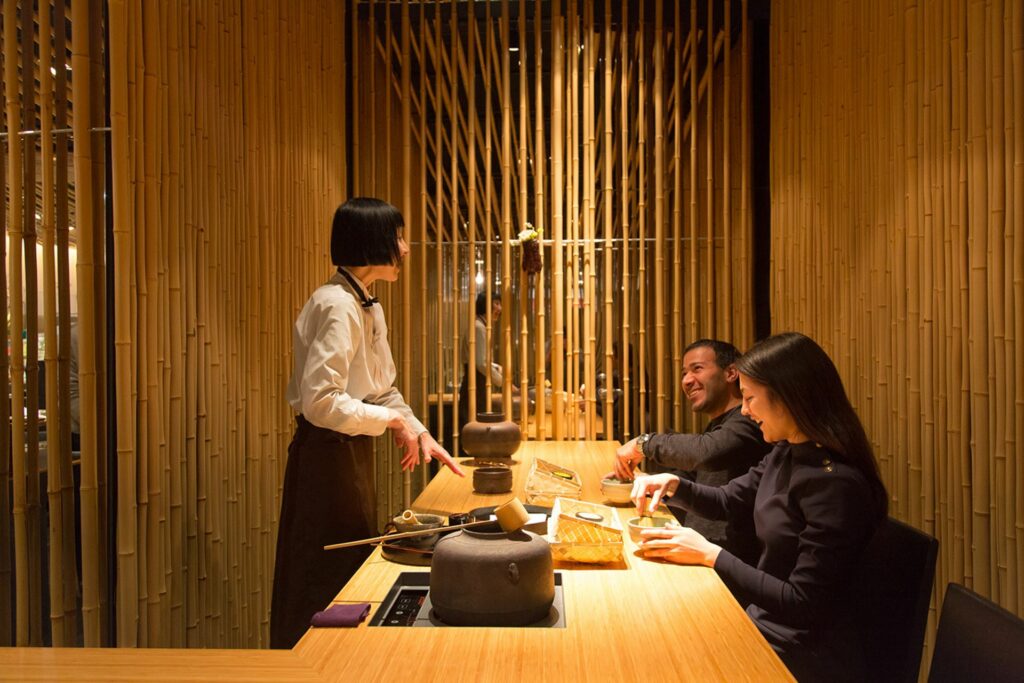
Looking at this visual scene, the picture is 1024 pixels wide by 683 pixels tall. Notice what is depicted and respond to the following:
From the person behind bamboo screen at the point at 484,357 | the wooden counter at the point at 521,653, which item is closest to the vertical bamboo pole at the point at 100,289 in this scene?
the wooden counter at the point at 521,653

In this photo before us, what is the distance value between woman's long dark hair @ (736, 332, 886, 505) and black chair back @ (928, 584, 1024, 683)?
1.18 ft

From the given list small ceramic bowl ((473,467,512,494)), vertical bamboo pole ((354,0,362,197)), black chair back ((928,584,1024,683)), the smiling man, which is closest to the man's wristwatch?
the smiling man

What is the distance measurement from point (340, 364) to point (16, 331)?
752mm

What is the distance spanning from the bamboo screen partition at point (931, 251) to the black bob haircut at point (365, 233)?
169 cm

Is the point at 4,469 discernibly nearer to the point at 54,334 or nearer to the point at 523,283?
the point at 54,334

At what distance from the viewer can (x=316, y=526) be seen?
2.10 m

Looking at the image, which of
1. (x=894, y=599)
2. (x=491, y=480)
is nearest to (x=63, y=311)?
(x=491, y=480)

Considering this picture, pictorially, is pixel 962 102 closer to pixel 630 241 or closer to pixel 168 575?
pixel 630 241

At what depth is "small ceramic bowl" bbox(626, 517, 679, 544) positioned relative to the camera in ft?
5.65

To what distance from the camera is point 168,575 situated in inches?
77.4

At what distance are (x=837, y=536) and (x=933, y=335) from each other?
45.1 inches

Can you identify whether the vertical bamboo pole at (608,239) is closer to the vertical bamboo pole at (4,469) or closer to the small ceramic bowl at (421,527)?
the small ceramic bowl at (421,527)

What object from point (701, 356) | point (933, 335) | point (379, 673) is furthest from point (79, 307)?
point (933, 335)

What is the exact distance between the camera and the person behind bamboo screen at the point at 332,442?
205 cm
